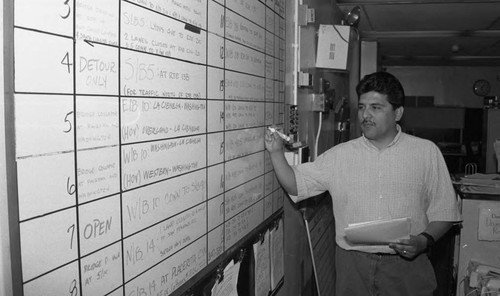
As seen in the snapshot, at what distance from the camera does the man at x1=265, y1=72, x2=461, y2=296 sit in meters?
2.10

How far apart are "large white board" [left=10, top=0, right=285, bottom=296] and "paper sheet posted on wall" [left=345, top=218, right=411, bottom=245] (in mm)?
569

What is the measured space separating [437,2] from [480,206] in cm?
157

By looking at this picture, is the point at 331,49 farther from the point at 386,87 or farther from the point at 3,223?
the point at 3,223

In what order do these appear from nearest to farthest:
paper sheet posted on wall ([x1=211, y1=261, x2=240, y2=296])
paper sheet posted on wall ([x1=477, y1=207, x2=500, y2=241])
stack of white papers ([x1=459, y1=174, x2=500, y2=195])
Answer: paper sheet posted on wall ([x1=211, y1=261, x2=240, y2=296]) → paper sheet posted on wall ([x1=477, y1=207, x2=500, y2=241]) → stack of white papers ([x1=459, y1=174, x2=500, y2=195])

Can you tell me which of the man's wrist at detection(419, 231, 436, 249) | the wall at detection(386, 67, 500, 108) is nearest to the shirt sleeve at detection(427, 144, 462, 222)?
the man's wrist at detection(419, 231, 436, 249)

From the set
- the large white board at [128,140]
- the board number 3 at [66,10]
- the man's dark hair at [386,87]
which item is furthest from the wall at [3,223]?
the man's dark hair at [386,87]

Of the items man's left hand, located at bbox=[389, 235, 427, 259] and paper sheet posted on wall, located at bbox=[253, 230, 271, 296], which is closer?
paper sheet posted on wall, located at bbox=[253, 230, 271, 296]

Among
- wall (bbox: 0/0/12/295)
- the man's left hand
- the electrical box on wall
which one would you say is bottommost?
the man's left hand

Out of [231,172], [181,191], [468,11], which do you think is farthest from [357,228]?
[468,11]

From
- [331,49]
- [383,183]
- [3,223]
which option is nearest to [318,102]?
[331,49]

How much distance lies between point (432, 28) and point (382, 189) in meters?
3.17

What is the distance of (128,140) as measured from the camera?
3.19 feet

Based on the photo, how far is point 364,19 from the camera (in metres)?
4.29

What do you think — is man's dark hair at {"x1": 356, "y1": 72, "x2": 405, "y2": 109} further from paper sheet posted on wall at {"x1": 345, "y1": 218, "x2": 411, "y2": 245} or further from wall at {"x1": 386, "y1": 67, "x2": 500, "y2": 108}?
wall at {"x1": 386, "y1": 67, "x2": 500, "y2": 108}
